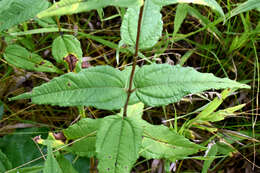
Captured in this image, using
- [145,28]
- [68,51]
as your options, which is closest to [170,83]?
[145,28]

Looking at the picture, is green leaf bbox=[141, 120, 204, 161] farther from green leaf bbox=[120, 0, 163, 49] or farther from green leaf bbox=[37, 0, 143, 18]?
green leaf bbox=[37, 0, 143, 18]

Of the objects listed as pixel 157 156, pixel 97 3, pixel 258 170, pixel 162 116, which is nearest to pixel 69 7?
pixel 97 3

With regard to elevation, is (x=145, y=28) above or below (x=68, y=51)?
above

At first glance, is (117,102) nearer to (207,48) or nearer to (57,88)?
(57,88)

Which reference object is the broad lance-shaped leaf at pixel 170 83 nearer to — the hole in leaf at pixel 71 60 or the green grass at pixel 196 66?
the hole in leaf at pixel 71 60

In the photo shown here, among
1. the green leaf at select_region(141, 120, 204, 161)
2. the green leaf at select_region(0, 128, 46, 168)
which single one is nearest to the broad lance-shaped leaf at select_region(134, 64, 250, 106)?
the green leaf at select_region(141, 120, 204, 161)

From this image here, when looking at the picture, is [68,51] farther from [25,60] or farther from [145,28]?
[145,28]
